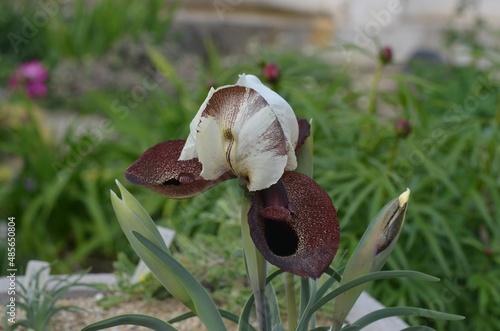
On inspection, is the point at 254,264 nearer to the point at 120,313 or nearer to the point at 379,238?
the point at 379,238

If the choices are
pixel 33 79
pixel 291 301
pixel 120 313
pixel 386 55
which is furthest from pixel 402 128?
pixel 33 79

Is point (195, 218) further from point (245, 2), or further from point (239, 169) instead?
point (245, 2)

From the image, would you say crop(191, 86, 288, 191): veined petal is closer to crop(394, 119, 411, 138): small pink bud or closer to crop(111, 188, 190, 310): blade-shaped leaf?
crop(111, 188, 190, 310): blade-shaped leaf

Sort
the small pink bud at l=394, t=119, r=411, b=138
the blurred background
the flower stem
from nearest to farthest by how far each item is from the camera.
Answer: the flower stem < the small pink bud at l=394, t=119, r=411, b=138 < the blurred background

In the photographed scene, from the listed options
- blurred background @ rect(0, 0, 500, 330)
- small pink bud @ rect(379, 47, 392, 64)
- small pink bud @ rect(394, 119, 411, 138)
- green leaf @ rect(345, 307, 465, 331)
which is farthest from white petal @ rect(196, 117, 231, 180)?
small pink bud @ rect(379, 47, 392, 64)

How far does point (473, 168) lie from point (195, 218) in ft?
3.01

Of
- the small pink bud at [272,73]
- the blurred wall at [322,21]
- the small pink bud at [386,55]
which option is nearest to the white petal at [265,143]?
the small pink bud at [272,73]

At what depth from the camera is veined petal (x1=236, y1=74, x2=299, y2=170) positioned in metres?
1.10

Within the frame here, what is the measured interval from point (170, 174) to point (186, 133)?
190cm

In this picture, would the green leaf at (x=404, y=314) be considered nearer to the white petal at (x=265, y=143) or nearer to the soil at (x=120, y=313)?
the white petal at (x=265, y=143)

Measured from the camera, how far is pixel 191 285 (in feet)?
3.93

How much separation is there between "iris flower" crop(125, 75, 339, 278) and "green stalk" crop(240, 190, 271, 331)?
0.03 m

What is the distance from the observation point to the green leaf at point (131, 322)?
3.90 ft

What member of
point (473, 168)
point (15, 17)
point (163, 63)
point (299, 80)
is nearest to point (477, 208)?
point (473, 168)
